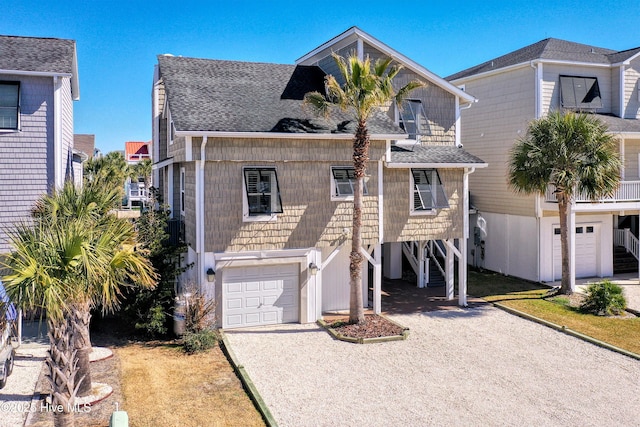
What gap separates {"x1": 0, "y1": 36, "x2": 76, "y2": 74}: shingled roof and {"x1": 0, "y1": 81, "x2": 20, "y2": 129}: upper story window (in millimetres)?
538

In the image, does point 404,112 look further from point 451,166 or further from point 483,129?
point 483,129

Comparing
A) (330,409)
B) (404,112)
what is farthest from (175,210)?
(330,409)

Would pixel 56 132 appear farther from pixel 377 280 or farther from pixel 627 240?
pixel 627 240

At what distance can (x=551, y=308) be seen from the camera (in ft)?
61.2

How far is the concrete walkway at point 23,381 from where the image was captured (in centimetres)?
1014

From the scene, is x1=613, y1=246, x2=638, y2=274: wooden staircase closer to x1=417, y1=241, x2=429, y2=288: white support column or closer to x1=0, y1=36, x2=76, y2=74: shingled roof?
x1=417, y1=241, x2=429, y2=288: white support column

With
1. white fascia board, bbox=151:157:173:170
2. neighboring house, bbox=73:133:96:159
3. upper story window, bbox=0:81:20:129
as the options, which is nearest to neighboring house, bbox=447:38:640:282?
white fascia board, bbox=151:157:173:170

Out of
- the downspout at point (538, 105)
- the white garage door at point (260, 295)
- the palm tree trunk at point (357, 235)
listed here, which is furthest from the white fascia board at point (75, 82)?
the downspout at point (538, 105)

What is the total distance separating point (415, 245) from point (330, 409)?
13130mm

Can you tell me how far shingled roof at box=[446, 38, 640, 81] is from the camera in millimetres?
23486

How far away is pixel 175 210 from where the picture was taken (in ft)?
65.6

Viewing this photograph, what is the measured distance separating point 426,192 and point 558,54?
410 inches

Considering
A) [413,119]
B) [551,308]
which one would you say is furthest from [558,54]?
→ [551,308]

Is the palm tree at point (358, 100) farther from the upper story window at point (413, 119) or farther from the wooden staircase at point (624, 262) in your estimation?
the wooden staircase at point (624, 262)
